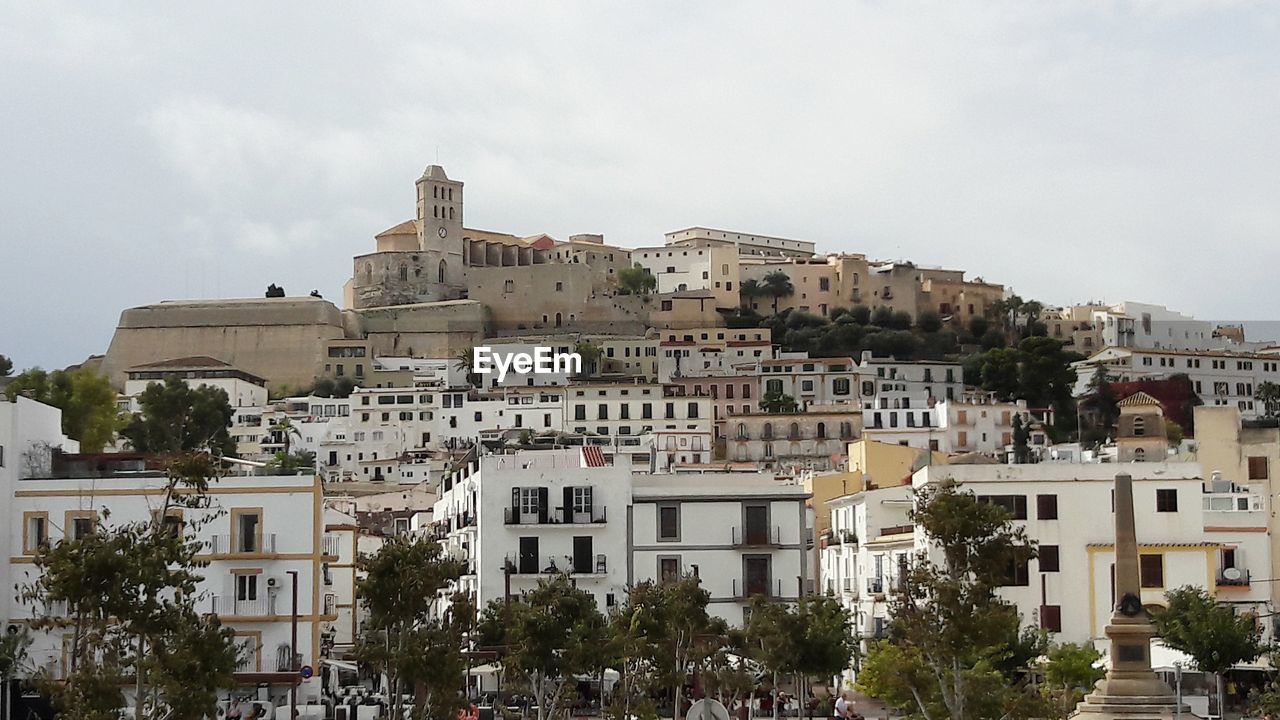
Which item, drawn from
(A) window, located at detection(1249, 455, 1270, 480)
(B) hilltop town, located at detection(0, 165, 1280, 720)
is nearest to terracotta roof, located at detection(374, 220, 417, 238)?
(B) hilltop town, located at detection(0, 165, 1280, 720)

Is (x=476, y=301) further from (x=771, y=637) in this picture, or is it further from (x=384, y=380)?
(x=771, y=637)

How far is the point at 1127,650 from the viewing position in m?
33.5

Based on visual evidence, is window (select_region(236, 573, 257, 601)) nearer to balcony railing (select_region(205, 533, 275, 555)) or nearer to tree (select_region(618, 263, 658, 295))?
balcony railing (select_region(205, 533, 275, 555))

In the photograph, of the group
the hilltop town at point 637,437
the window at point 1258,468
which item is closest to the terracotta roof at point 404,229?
the hilltop town at point 637,437

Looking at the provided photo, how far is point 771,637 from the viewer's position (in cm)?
4716

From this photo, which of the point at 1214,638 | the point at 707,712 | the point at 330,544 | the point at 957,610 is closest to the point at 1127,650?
the point at 957,610

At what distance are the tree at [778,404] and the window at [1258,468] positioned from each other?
5211 cm

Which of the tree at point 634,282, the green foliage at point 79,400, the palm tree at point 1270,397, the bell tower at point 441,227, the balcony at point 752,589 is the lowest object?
the balcony at point 752,589

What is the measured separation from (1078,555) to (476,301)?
112 metres

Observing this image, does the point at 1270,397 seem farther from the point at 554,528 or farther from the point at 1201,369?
the point at 554,528

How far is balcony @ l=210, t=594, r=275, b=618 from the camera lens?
46.6 meters

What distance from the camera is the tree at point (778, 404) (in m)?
123

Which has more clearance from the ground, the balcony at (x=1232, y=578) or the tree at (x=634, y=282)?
the tree at (x=634, y=282)

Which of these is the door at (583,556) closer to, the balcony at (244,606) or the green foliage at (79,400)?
the balcony at (244,606)
